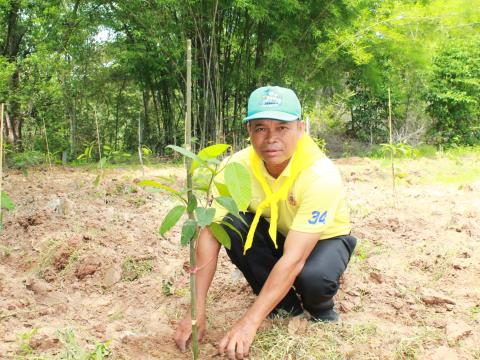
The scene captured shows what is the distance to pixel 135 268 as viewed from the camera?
2.56 meters

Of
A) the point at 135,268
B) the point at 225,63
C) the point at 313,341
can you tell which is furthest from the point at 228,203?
the point at 225,63

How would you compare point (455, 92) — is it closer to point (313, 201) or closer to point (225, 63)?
point (225, 63)

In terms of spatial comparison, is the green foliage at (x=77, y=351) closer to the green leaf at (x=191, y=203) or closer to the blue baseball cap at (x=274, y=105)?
the green leaf at (x=191, y=203)

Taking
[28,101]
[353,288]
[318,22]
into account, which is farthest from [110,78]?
[353,288]

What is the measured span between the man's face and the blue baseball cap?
0.03 m

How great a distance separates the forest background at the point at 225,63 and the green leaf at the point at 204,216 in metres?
4.68

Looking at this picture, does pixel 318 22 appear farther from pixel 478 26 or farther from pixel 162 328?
pixel 162 328

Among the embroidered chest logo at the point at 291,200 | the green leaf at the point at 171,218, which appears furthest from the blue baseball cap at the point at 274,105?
the green leaf at the point at 171,218

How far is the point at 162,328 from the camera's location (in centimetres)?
194

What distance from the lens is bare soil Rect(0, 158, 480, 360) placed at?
69.8 inches

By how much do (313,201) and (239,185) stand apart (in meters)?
0.60

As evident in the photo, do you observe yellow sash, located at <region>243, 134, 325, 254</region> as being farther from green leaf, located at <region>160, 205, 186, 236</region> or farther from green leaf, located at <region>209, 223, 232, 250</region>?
green leaf, located at <region>160, 205, 186, 236</region>

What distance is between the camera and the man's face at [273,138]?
176 cm

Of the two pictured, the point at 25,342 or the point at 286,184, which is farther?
the point at 286,184
